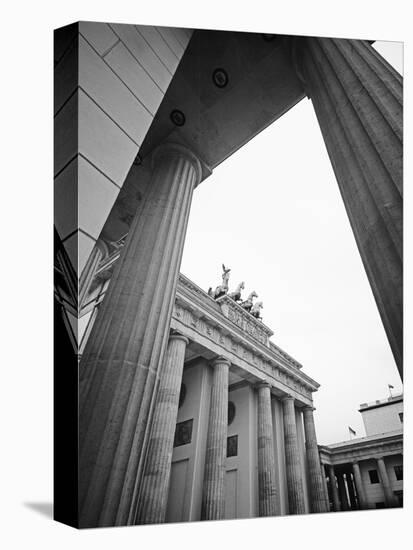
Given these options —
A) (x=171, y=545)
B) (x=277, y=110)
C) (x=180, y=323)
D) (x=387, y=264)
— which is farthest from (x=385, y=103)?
(x=180, y=323)

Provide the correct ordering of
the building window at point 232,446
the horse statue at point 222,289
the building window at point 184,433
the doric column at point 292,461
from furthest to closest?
the horse statue at point 222,289 → the building window at point 232,446 → the doric column at point 292,461 → the building window at point 184,433

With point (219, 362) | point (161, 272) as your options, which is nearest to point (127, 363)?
point (161, 272)

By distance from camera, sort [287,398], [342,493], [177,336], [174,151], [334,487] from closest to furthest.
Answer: [174,151]
[177,336]
[287,398]
[334,487]
[342,493]

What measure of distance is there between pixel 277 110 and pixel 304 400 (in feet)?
66.5

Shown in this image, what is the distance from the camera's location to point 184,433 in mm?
17766

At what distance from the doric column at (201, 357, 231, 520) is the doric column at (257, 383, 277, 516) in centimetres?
300

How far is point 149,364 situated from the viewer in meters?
4.86

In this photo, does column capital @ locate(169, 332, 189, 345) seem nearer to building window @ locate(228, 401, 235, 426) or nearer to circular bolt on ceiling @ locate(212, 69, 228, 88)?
building window @ locate(228, 401, 235, 426)

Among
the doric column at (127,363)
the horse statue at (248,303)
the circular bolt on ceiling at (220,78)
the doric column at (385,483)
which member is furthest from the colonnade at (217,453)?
the circular bolt on ceiling at (220,78)

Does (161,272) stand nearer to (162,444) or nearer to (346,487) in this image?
(162,444)

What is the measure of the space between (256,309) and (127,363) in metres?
20.3

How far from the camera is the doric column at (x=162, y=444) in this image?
1120 centimetres

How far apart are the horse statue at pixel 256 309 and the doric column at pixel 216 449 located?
608 cm

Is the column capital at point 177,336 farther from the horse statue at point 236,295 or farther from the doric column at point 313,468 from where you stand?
the doric column at point 313,468
